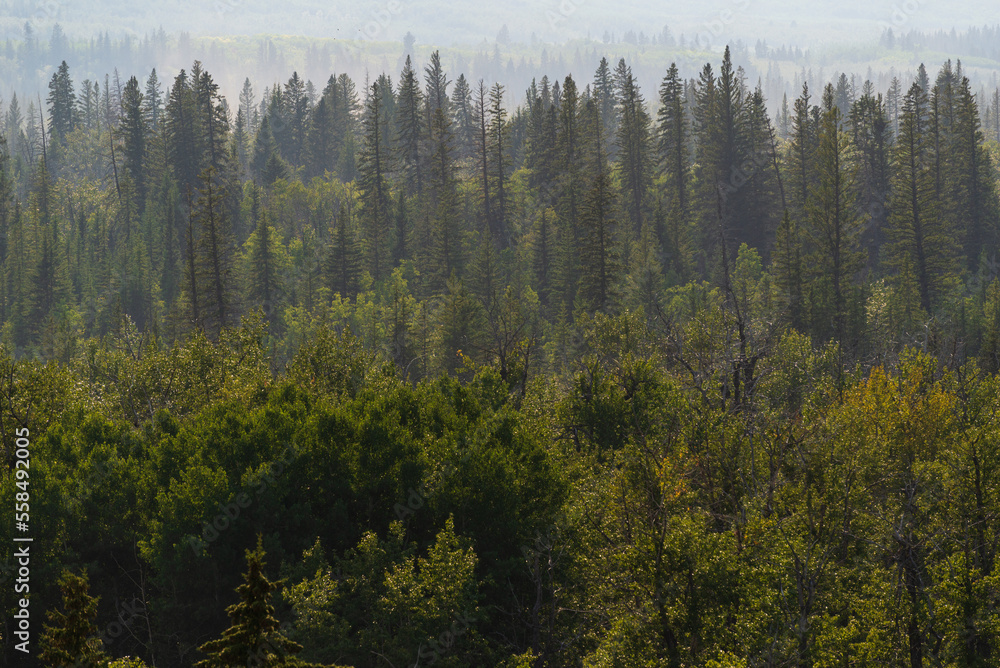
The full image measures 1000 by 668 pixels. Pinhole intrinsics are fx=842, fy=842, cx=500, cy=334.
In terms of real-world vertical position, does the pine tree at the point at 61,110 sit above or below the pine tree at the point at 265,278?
above

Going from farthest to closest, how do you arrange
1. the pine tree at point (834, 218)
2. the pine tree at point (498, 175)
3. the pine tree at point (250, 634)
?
1. the pine tree at point (498, 175)
2. the pine tree at point (834, 218)
3. the pine tree at point (250, 634)

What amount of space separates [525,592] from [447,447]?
579 cm

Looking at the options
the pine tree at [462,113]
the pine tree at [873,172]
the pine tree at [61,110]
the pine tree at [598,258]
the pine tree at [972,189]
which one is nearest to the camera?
the pine tree at [598,258]

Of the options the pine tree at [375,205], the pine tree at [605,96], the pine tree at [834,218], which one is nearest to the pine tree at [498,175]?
the pine tree at [375,205]

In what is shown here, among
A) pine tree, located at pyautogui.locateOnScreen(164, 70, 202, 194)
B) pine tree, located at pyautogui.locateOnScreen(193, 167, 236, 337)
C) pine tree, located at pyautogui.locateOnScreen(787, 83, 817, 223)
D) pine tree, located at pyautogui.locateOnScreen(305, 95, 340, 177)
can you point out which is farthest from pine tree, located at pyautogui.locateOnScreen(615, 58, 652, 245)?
pine tree, located at pyautogui.locateOnScreen(305, 95, 340, 177)

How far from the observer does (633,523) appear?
1075 inches

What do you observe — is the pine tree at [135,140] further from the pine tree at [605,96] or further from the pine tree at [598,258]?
the pine tree at [598,258]

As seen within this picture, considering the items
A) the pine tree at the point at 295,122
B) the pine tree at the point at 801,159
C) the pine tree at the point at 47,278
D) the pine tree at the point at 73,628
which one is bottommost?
the pine tree at the point at 47,278

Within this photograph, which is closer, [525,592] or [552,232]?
[525,592]

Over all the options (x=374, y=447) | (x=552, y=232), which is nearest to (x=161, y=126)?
(x=552, y=232)

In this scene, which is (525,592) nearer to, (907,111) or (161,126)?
(907,111)

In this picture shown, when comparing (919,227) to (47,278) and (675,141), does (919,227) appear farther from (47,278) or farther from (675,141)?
(47,278)

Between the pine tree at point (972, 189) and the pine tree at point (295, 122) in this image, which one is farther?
the pine tree at point (295, 122)

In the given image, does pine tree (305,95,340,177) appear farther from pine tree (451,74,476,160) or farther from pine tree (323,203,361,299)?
pine tree (323,203,361,299)
